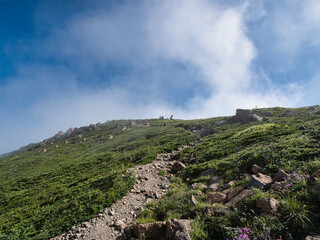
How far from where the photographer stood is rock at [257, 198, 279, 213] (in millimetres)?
4117

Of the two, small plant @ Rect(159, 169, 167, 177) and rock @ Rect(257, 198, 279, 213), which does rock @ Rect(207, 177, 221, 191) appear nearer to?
rock @ Rect(257, 198, 279, 213)

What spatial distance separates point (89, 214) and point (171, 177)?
6547 millimetres

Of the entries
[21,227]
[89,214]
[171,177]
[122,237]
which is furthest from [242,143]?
[21,227]

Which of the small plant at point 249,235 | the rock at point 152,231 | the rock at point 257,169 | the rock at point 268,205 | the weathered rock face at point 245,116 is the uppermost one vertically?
the weathered rock face at point 245,116

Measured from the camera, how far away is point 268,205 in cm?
423

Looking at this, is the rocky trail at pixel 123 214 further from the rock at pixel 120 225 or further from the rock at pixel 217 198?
the rock at pixel 217 198

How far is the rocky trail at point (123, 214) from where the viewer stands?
6.40 metres

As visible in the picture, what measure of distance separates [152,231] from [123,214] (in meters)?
2.97

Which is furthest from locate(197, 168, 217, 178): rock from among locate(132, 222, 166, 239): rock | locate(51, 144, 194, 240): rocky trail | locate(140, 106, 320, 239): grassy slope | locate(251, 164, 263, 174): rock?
locate(132, 222, 166, 239): rock

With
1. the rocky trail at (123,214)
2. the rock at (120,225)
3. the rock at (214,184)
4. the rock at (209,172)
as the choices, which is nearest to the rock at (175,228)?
Result: the rocky trail at (123,214)

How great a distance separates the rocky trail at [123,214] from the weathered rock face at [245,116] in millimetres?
34704

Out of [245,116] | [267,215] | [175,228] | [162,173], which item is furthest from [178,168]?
[245,116]

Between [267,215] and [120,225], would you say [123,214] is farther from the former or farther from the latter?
[267,215]

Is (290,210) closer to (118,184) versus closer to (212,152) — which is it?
(118,184)
